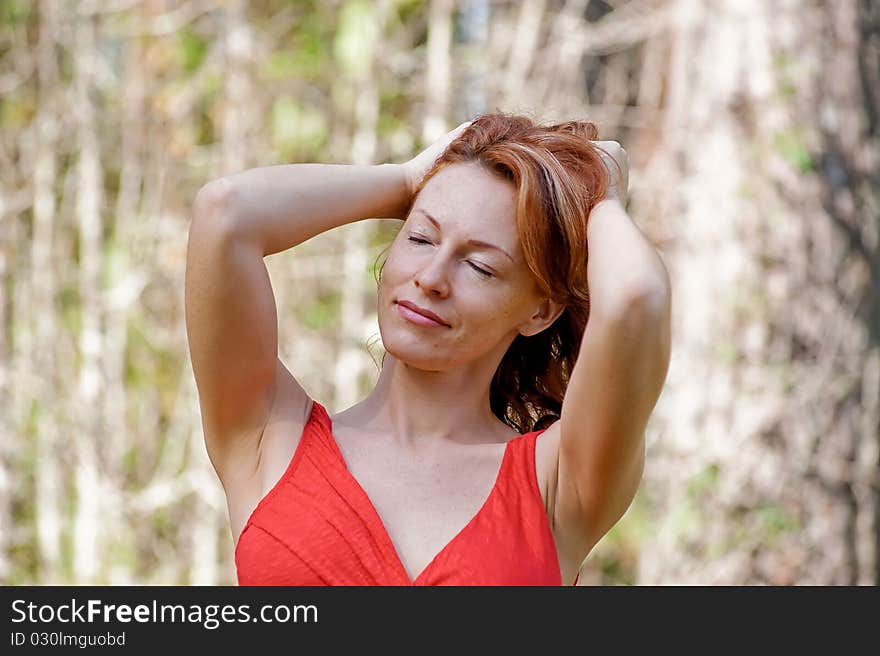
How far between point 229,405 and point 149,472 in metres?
2.55

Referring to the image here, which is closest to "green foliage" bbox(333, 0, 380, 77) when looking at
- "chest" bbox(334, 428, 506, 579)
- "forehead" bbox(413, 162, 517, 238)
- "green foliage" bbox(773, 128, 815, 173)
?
"green foliage" bbox(773, 128, 815, 173)

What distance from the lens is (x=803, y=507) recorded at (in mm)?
4027

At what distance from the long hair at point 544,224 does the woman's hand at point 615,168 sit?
2cm

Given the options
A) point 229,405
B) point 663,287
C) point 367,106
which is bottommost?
point 229,405

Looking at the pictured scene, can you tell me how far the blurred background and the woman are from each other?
2.20m

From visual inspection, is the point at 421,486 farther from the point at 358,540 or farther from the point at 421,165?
the point at 421,165

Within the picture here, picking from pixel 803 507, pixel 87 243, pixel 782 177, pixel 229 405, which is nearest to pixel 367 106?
pixel 87 243

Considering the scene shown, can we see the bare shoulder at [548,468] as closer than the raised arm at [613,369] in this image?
No

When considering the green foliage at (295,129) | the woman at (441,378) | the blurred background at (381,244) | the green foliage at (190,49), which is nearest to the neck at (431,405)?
the woman at (441,378)

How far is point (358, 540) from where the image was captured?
1.76 meters

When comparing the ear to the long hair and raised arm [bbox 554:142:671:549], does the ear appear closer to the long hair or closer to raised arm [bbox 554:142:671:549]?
the long hair

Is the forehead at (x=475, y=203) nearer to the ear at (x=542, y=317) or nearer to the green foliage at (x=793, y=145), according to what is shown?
the ear at (x=542, y=317)

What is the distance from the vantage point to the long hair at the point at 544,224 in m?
1.86
